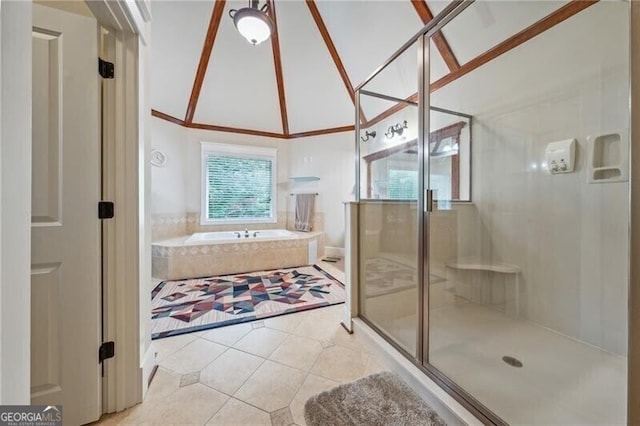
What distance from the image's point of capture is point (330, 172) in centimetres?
504

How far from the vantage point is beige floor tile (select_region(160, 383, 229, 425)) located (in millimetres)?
1249

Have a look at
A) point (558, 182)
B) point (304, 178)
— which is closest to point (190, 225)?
point (304, 178)

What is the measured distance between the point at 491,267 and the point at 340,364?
5.58ft

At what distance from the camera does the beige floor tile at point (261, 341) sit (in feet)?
5.99

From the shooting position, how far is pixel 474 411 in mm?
1193

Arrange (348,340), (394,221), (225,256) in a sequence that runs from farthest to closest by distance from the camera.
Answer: (225,256)
(394,221)
(348,340)

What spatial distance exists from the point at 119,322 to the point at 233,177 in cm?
398

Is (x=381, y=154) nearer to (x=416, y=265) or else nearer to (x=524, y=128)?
(x=524, y=128)

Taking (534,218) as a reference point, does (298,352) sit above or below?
below

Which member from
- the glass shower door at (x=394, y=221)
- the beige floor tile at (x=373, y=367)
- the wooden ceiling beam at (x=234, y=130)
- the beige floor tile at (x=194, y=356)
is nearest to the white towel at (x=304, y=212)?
the wooden ceiling beam at (x=234, y=130)

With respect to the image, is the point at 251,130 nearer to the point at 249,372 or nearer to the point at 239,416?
the point at 249,372

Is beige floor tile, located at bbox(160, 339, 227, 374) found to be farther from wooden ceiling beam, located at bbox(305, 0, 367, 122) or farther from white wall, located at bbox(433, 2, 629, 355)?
wooden ceiling beam, located at bbox(305, 0, 367, 122)

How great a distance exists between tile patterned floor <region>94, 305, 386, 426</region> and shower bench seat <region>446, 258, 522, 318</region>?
3.72 ft

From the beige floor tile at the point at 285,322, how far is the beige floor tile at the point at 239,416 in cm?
79
